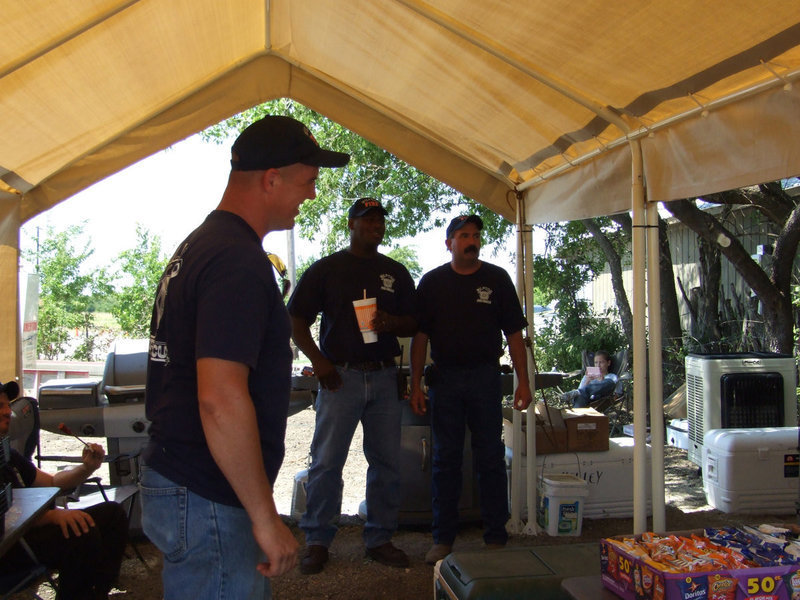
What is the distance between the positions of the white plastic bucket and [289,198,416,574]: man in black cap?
1.11 meters

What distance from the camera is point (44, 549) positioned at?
3.46m

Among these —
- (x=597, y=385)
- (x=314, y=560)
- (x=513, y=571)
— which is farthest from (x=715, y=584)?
(x=597, y=385)

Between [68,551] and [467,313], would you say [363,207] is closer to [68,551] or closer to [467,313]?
[467,313]

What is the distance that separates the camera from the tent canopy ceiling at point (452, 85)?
2723 mm

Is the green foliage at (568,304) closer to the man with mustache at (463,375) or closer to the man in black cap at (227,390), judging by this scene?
the man with mustache at (463,375)

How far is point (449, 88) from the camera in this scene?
13.1ft

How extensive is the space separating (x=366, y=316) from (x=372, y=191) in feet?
25.3

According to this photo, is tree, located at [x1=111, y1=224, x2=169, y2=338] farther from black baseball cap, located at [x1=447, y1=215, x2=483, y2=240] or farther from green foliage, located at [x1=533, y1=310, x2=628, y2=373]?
black baseball cap, located at [x1=447, y1=215, x2=483, y2=240]

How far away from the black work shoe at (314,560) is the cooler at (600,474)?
1.58 metres

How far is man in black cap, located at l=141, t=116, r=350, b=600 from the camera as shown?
165cm

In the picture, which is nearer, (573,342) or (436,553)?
(436,553)

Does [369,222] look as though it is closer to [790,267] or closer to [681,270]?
[790,267]

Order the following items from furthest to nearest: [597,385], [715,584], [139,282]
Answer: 1. [139,282]
2. [597,385]
3. [715,584]

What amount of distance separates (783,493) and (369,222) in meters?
3.60
